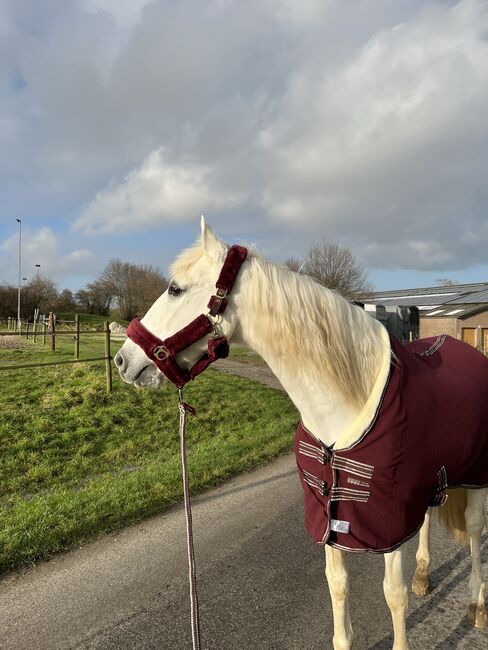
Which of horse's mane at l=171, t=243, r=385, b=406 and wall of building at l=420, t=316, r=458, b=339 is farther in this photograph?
wall of building at l=420, t=316, r=458, b=339

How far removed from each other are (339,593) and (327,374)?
1.23m

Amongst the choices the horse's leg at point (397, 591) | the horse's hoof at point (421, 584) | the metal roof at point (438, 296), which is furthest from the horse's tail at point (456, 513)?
the metal roof at point (438, 296)

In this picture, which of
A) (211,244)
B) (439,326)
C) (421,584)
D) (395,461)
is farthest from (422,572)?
(439,326)

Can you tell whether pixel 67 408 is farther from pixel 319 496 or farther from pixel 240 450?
pixel 319 496

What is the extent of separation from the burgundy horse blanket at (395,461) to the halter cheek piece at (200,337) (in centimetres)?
64

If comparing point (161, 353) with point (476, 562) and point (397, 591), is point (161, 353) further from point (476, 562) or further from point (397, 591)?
point (476, 562)

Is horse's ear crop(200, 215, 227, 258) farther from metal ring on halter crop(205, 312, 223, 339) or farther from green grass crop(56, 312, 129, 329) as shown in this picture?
green grass crop(56, 312, 129, 329)

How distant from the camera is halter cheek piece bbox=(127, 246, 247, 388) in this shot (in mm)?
1896

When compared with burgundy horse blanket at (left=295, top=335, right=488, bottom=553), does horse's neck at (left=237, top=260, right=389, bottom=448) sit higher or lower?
higher

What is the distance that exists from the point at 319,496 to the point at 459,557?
2.19m

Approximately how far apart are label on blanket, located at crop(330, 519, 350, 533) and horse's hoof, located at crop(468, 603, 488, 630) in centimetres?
153

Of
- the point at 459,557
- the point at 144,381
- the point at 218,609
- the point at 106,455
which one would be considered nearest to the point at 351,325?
the point at 144,381

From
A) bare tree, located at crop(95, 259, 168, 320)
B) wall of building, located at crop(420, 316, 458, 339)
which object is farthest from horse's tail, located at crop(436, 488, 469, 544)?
bare tree, located at crop(95, 259, 168, 320)

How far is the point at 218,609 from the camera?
2709mm
